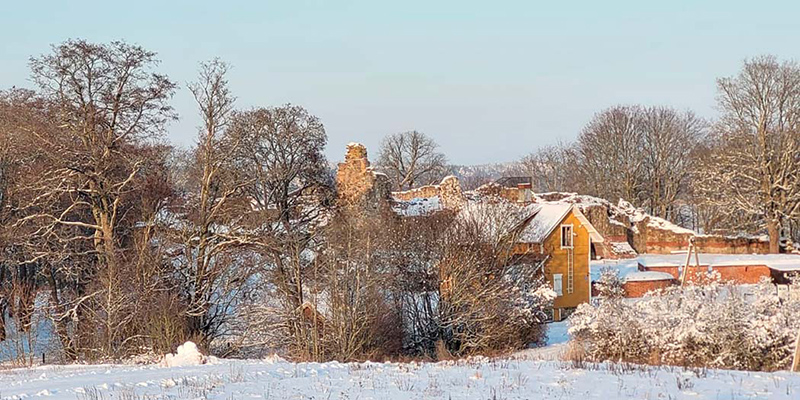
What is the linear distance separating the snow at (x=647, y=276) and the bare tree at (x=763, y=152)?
1011cm

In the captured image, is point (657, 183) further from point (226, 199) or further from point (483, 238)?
point (226, 199)

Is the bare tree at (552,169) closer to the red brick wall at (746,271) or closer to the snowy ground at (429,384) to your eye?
the red brick wall at (746,271)

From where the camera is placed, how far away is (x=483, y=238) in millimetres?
Result: 25969

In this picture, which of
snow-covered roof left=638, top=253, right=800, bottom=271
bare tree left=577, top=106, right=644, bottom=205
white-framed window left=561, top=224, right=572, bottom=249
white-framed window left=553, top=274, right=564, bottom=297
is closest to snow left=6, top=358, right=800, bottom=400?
white-framed window left=553, top=274, right=564, bottom=297

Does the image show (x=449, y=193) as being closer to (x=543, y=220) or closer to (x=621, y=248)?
(x=543, y=220)

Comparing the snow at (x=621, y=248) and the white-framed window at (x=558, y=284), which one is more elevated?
the snow at (x=621, y=248)

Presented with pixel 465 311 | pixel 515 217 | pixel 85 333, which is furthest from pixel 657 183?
pixel 85 333

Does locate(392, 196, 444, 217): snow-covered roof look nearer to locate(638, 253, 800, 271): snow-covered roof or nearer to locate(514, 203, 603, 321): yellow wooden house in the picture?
locate(514, 203, 603, 321): yellow wooden house

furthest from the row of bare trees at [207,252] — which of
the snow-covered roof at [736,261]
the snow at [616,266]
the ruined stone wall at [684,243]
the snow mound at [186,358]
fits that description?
the ruined stone wall at [684,243]

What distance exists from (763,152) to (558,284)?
1902 centimetres

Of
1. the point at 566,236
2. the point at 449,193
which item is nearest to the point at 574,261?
the point at 566,236

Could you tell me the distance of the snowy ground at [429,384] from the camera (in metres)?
7.96

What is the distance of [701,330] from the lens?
14.8 meters

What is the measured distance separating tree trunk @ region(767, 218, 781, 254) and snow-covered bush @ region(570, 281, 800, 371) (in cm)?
2705
